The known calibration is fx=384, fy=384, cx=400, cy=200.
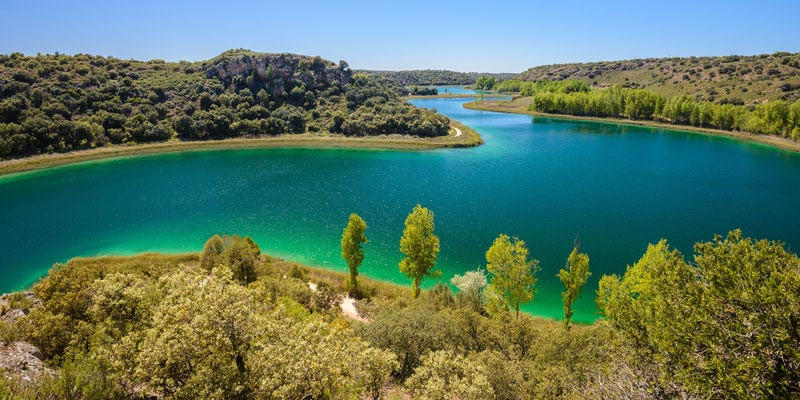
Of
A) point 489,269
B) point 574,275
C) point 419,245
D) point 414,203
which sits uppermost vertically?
point 419,245

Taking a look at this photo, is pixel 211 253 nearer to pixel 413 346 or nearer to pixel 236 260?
pixel 236 260

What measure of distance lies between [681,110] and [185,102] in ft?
563

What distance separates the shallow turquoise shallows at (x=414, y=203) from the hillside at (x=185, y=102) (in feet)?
48.3

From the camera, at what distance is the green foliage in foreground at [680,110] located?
109250 mm

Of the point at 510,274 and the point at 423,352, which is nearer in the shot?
the point at 423,352

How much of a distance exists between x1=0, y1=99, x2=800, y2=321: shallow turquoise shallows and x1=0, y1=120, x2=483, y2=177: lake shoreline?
585 centimetres

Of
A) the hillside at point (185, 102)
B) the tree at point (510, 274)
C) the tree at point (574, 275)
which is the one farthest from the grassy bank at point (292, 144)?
the tree at point (574, 275)

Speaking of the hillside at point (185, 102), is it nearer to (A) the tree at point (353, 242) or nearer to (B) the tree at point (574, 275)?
(A) the tree at point (353, 242)

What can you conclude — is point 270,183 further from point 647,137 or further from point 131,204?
point 647,137

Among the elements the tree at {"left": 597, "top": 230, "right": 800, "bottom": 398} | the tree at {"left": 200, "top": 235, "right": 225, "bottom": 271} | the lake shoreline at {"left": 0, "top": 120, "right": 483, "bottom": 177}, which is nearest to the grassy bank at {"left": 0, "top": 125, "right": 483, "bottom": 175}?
the lake shoreline at {"left": 0, "top": 120, "right": 483, "bottom": 177}

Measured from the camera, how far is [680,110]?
137 meters

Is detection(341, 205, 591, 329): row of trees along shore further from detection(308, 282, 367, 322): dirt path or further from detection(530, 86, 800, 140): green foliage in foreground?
detection(530, 86, 800, 140): green foliage in foreground

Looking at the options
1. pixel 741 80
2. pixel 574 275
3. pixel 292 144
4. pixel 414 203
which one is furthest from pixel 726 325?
pixel 741 80

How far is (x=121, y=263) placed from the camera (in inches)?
1652
